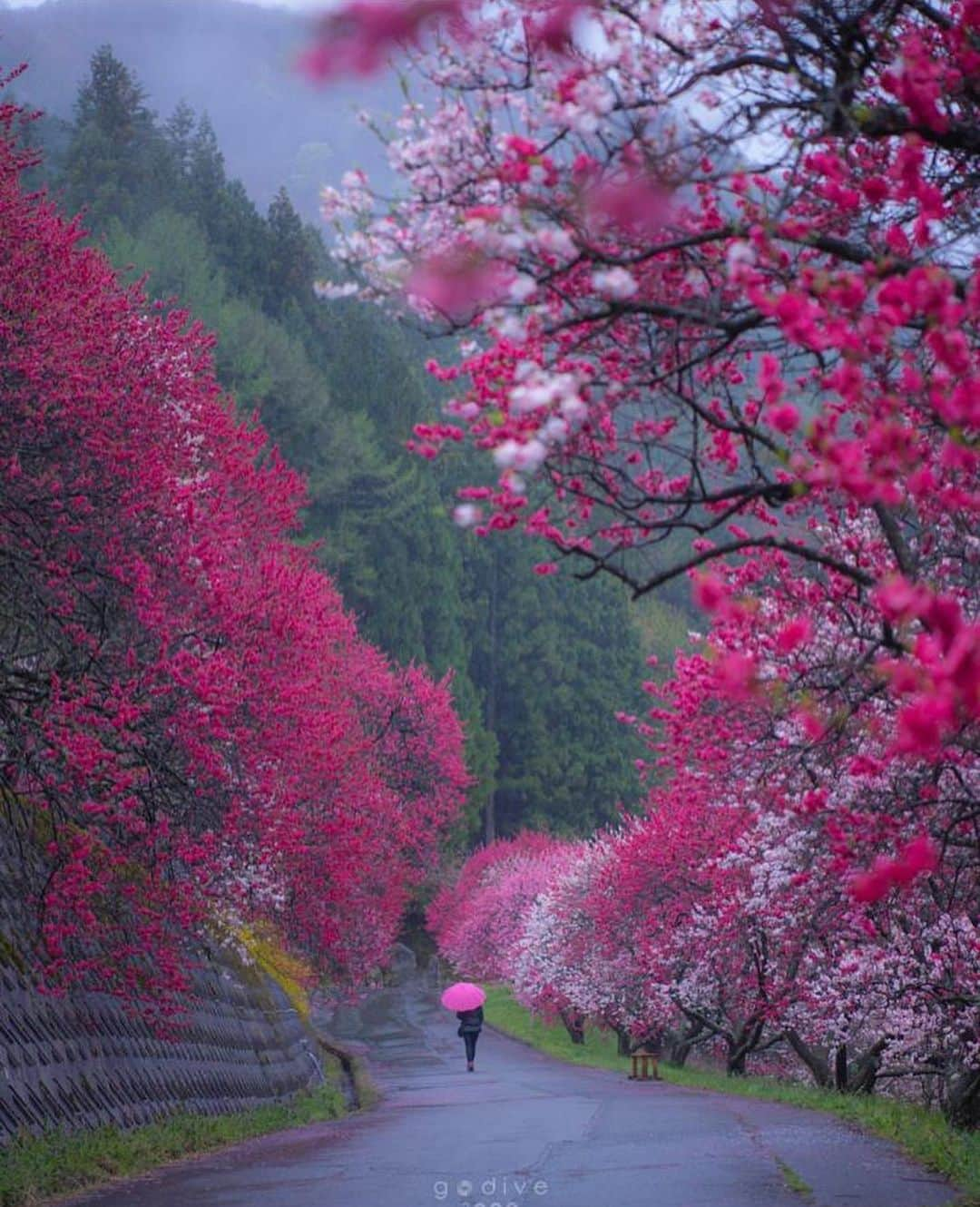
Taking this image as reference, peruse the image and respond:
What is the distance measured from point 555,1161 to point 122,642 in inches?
237

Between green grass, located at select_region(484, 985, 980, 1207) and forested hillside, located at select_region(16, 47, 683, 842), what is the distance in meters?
21.7

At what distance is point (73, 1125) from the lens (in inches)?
539

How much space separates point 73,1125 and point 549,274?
9.98 meters

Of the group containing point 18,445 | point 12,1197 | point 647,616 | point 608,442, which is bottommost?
point 12,1197

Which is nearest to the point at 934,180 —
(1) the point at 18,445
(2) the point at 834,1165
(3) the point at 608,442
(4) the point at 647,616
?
(3) the point at 608,442

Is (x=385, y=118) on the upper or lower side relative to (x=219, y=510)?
lower

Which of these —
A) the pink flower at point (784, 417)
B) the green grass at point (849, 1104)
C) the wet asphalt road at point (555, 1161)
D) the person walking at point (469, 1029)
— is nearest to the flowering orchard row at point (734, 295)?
the pink flower at point (784, 417)

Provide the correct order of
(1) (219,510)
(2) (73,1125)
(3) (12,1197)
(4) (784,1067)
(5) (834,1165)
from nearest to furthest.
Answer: (3) (12,1197)
(5) (834,1165)
(2) (73,1125)
(1) (219,510)
(4) (784,1067)

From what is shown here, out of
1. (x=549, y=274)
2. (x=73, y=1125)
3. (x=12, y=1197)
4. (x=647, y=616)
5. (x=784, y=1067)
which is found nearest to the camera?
(x=549, y=274)

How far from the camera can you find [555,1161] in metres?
12.7

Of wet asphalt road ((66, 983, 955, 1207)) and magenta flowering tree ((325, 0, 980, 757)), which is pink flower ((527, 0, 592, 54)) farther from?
wet asphalt road ((66, 983, 955, 1207))

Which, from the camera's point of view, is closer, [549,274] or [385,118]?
[549,274]

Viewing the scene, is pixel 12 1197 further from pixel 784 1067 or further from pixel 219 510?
pixel 784 1067

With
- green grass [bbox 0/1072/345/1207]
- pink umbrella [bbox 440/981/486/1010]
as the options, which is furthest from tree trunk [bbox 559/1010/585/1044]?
green grass [bbox 0/1072/345/1207]
